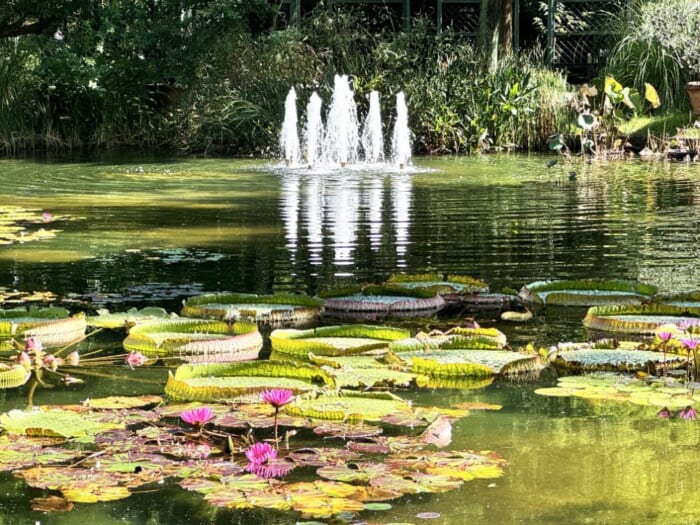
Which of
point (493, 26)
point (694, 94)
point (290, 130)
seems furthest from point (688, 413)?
point (493, 26)

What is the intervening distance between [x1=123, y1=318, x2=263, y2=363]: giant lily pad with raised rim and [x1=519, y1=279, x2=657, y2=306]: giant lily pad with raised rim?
168cm

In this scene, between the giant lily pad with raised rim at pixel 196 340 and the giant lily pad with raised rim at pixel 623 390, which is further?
the giant lily pad with raised rim at pixel 196 340

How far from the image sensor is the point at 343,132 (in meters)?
20.1

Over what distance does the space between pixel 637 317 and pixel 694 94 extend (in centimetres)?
1496

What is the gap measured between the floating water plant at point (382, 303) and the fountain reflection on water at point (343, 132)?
12.6 meters

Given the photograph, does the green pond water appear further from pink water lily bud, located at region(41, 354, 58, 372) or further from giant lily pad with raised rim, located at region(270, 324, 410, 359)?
giant lily pad with raised rim, located at region(270, 324, 410, 359)

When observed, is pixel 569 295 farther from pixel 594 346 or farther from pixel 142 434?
pixel 142 434

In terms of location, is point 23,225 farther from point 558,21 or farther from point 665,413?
point 558,21

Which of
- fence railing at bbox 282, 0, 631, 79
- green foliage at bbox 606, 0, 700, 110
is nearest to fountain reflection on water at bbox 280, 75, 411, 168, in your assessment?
green foliage at bbox 606, 0, 700, 110

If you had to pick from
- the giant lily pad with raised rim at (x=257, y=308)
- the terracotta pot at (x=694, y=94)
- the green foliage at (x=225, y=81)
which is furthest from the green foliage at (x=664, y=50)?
the giant lily pad with raised rim at (x=257, y=308)

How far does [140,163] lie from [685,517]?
15404 millimetres

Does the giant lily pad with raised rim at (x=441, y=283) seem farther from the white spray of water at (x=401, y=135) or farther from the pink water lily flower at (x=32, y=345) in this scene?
the white spray of water at (x=401, y=135)

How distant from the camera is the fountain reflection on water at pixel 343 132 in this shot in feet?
65.4

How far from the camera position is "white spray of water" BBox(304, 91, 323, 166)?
2007 cm
